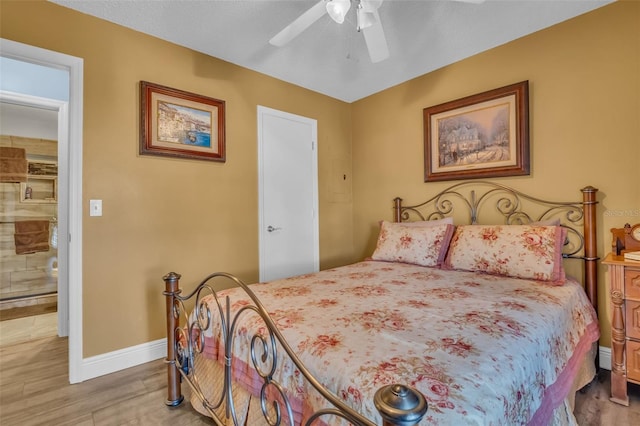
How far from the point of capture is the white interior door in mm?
3023

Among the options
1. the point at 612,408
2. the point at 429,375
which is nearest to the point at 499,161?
the point at 612,408

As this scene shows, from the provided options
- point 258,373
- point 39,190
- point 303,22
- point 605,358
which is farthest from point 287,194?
point 39,190

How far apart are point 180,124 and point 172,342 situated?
1716 millimetres

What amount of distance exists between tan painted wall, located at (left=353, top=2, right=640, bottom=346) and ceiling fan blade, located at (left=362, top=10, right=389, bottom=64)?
119 centimetres

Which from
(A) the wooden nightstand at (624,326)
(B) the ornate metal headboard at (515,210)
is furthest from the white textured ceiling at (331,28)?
(A) the wooden nightstand at (624,326)

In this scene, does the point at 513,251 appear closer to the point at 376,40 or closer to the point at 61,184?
the point at 376,40

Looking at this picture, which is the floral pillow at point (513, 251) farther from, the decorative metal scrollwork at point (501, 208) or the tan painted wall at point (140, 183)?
the tan painted wall at point (140, 183)

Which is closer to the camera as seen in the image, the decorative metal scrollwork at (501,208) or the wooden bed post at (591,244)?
the wooden bed post at (591,244)

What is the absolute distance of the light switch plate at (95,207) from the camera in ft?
6.86

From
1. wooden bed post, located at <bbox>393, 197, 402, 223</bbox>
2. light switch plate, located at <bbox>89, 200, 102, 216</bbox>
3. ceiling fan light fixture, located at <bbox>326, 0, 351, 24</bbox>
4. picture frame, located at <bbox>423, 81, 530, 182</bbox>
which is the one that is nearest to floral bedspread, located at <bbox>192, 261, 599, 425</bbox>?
picture frame, located at <bbox>423, 81, 530, 182</bbox>

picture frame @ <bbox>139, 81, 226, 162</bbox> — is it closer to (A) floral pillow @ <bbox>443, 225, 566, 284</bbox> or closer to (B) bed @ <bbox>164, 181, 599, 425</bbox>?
(B) bed @ <bbox>164, 181, 599, 425</bbox>

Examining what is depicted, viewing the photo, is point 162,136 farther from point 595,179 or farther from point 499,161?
point 595,179

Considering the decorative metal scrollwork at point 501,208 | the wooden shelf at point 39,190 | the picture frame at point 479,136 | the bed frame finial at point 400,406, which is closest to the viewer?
the bed frame finial at point 400,406

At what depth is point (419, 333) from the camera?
3.71ft
